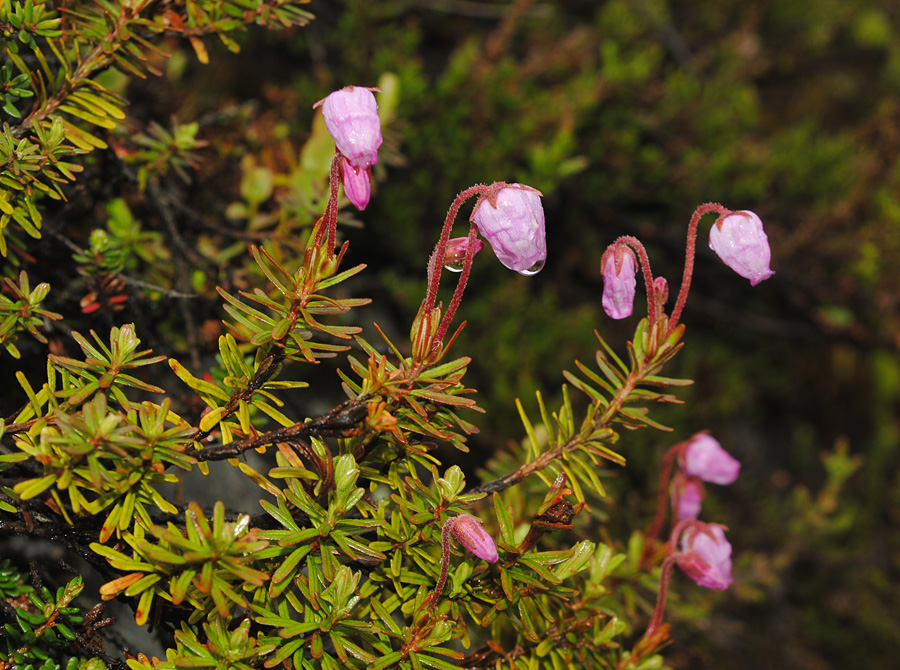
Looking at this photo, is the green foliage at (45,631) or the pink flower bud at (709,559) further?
the pink flower bud at (709,559)

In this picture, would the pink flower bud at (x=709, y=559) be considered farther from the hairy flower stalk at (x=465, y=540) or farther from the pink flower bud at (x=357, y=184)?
the pink flower bud at (x=357, y=184)

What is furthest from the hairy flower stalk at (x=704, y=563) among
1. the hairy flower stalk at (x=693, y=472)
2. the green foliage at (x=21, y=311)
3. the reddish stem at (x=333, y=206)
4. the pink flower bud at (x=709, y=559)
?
the green foliage at (x=21, y=311)

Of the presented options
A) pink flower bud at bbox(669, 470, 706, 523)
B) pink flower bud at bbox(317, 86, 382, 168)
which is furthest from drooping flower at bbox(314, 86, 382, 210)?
pink flower bud at bbox(669, 470, 706, 523)

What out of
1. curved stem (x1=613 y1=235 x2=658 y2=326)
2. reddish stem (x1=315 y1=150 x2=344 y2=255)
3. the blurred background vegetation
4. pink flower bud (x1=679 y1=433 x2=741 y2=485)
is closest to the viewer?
reddish stem (x1=315 y1=150 x2=344 y2=255)

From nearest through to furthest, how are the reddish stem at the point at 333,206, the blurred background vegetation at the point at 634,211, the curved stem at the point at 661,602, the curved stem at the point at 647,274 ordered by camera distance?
the reddish stem at the point at 333,206, the curved stem at the point at 647,274, the curved stem at the point at 661,602, the blurred background vegetation at the point at 634,211

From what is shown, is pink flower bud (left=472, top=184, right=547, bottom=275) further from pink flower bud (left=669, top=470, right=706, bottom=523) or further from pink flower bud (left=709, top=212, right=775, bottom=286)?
pink flower bud (left=669, top=470, right=706, bottom=523)

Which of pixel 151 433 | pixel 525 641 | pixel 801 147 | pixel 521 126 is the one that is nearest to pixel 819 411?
pixel 801 147
